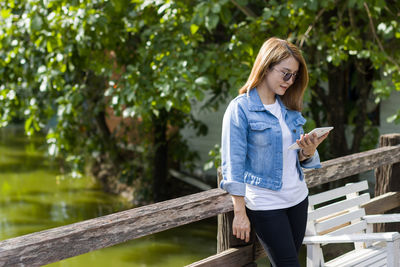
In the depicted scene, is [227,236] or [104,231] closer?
[104,231]

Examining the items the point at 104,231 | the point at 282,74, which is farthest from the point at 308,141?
the point at 104,231

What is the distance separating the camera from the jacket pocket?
8.59ft

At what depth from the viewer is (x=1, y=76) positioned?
8219mm

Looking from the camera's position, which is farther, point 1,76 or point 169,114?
point 169,114

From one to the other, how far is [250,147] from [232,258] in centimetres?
78

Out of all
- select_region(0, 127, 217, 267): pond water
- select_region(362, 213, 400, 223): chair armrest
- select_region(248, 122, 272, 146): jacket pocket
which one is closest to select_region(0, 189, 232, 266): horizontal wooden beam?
select_region(248, 122, 272, 146): jacket pocket

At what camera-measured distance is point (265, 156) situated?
2639 millimetres

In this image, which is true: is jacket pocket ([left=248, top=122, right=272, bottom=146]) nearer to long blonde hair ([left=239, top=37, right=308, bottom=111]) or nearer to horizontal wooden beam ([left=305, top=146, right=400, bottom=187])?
long blonde hair ([left=239, top=37, right=308, bottom=111])

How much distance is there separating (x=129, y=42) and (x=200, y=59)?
2129 mm

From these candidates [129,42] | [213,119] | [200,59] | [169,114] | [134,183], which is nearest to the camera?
[200,59]

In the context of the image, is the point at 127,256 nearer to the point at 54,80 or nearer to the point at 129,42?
the point at 54,80

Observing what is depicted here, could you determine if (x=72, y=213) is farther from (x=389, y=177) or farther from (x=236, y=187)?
(x=236, y=187)

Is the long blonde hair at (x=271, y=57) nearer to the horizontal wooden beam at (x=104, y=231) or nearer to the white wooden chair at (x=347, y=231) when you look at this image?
the horizontal wooden beam at (x=104, y=231)

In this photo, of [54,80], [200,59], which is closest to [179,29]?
[200,59]
